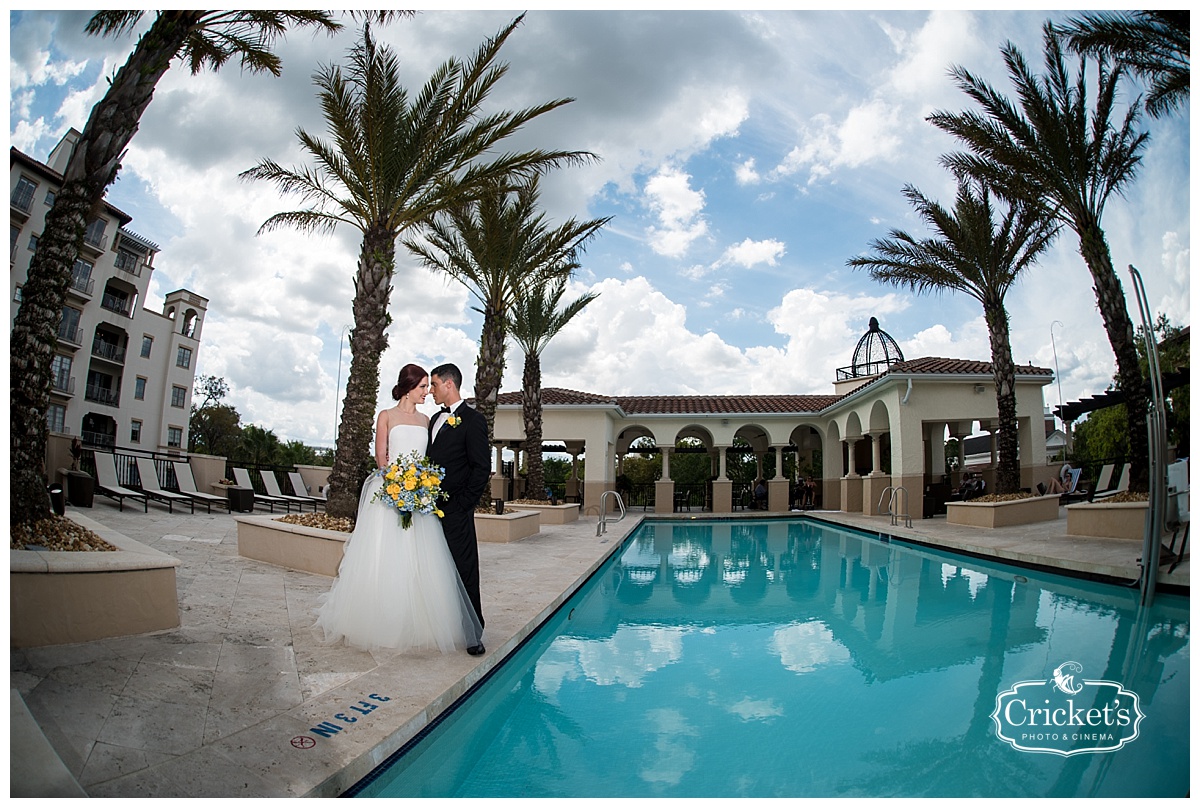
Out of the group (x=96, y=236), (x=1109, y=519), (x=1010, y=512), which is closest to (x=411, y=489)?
(x=1109, y=519)

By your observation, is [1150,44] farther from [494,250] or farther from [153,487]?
[153,487]

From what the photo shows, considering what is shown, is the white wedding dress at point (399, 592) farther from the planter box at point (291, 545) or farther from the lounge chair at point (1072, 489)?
the lounge chair at point (1072, 489)

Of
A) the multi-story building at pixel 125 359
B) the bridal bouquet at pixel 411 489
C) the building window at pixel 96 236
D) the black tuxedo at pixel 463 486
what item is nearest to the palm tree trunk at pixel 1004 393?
the black tuxedo at pixel 463 486

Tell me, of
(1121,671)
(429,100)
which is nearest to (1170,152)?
(1121,671)

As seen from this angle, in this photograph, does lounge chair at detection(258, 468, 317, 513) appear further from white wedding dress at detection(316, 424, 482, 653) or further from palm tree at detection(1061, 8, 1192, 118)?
palm tree at detection(1061, 8, 1192, 118)

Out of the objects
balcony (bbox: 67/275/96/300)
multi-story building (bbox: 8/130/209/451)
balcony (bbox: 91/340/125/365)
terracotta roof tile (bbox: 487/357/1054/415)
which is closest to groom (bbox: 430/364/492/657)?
terracotta roof tile (bbox: 487/357/1054/415)

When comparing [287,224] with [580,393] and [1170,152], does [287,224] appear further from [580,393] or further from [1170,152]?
[580,393]

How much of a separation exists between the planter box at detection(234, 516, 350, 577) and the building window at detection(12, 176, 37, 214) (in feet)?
12.6

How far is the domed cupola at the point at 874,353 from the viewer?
74.9ft

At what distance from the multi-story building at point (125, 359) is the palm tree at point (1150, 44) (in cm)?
2604

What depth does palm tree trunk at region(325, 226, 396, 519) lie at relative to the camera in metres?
8.09

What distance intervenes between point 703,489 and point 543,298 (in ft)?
42.9

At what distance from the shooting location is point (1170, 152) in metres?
3.69

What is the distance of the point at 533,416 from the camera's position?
62.1ft
